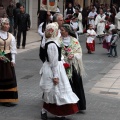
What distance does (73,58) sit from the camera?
8344mm

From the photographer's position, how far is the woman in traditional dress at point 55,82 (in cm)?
757

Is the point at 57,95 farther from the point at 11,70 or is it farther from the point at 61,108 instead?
the point at 11,70

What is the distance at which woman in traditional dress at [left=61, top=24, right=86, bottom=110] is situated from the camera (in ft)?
27.2

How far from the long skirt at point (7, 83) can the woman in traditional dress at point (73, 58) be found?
4.15ft

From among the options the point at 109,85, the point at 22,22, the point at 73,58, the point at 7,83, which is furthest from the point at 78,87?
the point at 22,22

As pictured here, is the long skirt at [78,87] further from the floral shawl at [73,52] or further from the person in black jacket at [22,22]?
the person in black jacket at [22,22]

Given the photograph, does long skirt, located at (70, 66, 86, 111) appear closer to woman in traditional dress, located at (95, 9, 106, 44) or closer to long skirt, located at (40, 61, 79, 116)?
long skirt, located at (40, 61, 79, 116)

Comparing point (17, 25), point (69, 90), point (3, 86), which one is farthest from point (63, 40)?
point (17, 25)

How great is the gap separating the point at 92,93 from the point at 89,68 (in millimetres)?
3996

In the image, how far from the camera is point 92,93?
1049 centimetres

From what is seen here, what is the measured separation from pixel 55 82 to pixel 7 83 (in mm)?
1657

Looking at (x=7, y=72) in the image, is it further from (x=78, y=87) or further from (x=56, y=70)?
(x=56, y=70)

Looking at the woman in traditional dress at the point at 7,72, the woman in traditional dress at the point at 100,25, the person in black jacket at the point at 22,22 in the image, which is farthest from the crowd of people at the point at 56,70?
the woman in traditional dress at the point at 100,25

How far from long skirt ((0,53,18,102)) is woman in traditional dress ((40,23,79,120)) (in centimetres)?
137
